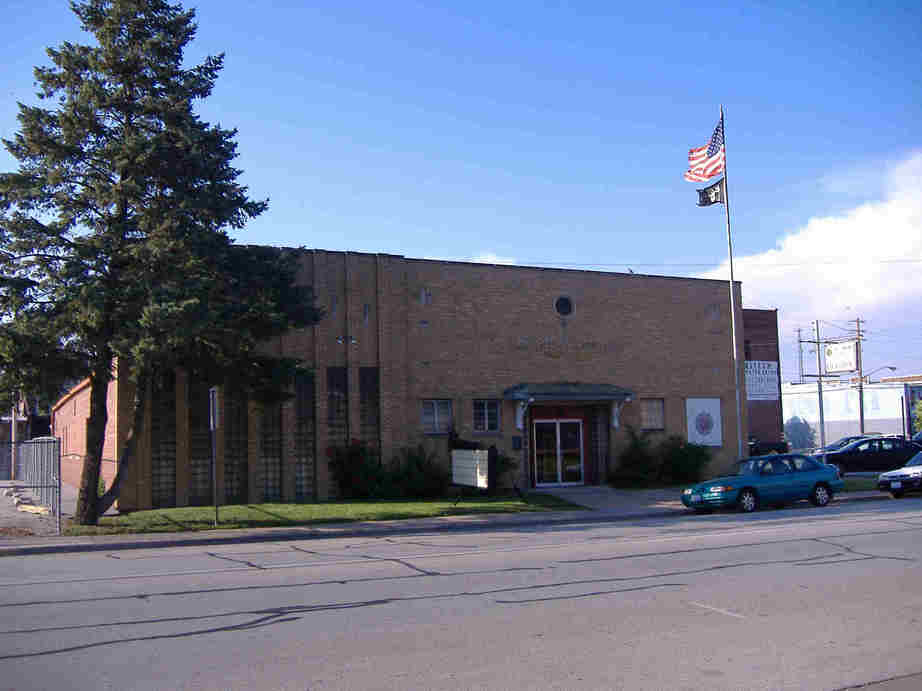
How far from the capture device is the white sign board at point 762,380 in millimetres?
45406

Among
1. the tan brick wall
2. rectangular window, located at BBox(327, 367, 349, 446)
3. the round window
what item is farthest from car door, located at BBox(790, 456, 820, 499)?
rectangular window, located at BBox(327, 367, 349, 446)

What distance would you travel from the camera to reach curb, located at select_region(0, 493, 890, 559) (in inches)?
631

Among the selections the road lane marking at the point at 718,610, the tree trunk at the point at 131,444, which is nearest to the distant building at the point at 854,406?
the tree trunk at the point at 131,444

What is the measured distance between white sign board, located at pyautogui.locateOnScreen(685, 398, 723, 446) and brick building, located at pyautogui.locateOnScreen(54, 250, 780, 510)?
54 mm

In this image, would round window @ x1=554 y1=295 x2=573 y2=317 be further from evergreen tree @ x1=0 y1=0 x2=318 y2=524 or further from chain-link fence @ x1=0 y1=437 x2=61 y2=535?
chain-link fence @ x1=0 y1=437 x2=61 y2=535

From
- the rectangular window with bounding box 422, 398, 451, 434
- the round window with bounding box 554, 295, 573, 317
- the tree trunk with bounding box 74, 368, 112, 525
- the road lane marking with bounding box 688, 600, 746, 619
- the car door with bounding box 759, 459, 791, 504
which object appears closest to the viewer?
the road lane marking with bounding box 688, 600, 746, 619

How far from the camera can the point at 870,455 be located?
34812 mm

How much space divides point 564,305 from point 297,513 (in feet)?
39.0

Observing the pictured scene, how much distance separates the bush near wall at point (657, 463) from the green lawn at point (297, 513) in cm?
416

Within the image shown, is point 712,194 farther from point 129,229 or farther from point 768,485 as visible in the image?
point 129,229

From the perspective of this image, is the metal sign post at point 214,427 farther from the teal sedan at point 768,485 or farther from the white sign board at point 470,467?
the teal sedan at point 768,485

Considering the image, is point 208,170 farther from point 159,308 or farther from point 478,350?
point 478,350

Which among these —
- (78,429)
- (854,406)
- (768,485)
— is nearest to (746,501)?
(768,485)

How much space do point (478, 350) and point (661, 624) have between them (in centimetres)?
1828
